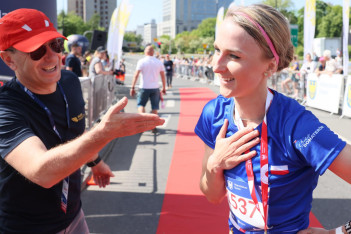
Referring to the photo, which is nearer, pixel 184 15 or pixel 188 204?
pixel 188 204

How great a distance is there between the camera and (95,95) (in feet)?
29.2

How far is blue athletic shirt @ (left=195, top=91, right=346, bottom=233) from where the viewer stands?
5.17 feet

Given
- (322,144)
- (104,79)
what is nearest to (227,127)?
(322,144)

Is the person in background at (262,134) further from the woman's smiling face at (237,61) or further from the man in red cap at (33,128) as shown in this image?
the man in red cap at (33,128)

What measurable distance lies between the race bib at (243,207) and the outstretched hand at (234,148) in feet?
0.35

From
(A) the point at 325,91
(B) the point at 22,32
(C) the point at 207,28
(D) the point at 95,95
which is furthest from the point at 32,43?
(C) the point at 207,28

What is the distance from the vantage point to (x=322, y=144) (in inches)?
61.3

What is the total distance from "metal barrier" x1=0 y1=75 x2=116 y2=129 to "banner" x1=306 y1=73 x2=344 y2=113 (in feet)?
23.0

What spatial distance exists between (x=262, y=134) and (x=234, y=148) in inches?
5.6

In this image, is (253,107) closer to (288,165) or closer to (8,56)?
(288,165)

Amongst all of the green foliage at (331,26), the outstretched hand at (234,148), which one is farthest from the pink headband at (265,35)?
the green foliage at (331,26)

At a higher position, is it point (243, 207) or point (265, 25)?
point (265, 25)

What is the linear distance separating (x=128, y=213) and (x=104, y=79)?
6424 mm

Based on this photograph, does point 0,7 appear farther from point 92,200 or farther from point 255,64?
point 255,64
